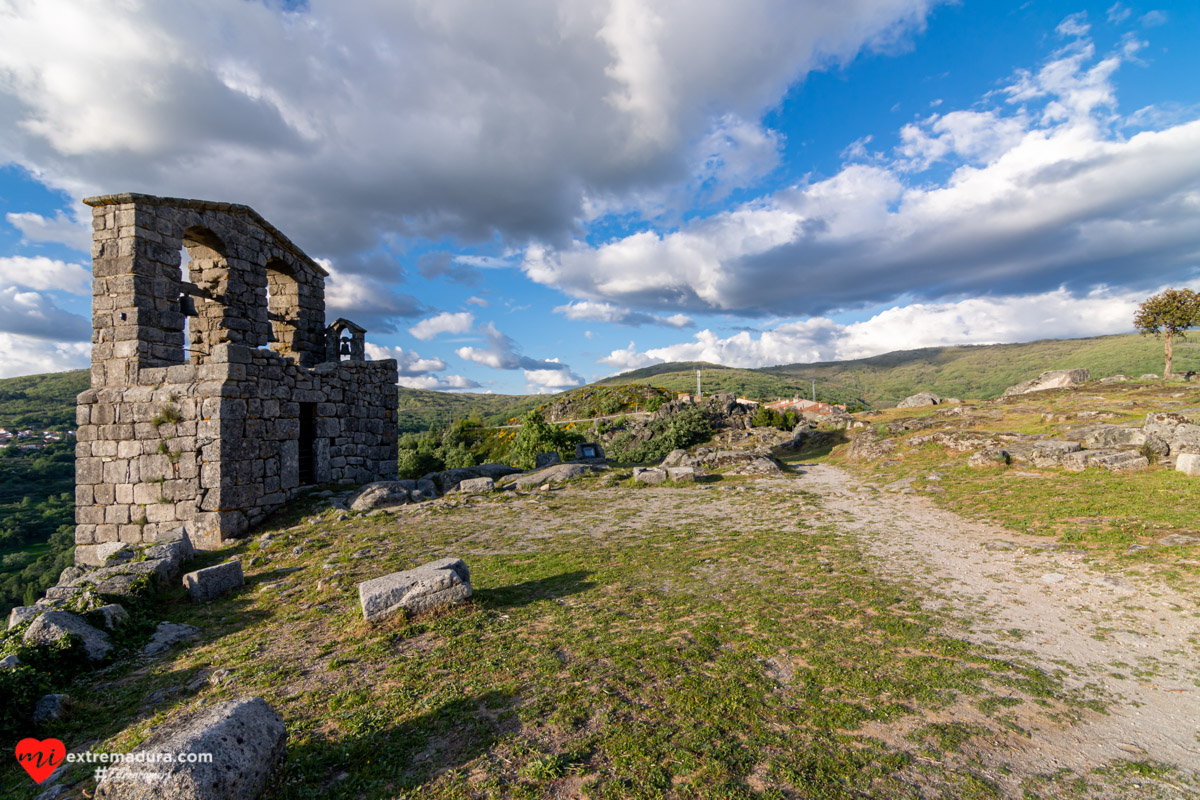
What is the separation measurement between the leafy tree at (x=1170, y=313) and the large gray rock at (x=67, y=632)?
195 feet

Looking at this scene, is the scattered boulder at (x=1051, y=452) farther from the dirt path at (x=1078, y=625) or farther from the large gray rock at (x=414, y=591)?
the large gray rock at (x=414, y=591)

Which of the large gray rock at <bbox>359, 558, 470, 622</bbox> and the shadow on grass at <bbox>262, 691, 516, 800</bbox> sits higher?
the large gray rock at <bbox>359, 558, 470, 622</bbox>

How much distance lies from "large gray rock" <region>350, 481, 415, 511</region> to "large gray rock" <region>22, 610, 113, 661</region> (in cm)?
733

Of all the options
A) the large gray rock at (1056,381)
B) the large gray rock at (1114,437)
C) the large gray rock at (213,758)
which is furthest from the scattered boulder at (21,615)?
the large gray rock at (1056,381)

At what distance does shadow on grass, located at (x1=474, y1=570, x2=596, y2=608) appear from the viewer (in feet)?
23.2

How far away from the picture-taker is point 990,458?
60.3 ft

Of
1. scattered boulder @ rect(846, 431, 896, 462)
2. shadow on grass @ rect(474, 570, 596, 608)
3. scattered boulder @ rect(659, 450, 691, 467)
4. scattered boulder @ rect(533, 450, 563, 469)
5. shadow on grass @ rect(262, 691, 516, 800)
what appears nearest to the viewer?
shadow on grass @ rect(262, 691, 516, 800)

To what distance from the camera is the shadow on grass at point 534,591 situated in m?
7.07

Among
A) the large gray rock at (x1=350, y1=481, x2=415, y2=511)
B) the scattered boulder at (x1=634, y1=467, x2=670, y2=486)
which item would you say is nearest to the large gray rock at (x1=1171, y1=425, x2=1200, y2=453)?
the scattered boulder at (x1=634, y1=467, x2=670, y2=486)

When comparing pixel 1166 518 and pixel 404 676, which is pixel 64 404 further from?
pixel 1166 518

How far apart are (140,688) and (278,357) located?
32.4 ft

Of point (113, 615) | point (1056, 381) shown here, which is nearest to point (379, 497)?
point (113, 615)

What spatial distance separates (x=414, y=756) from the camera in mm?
3793

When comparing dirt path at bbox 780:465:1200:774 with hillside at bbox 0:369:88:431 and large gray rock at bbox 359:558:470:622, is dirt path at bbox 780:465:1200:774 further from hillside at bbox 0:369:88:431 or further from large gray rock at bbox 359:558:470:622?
hillside at bbox 0:369:88:431
